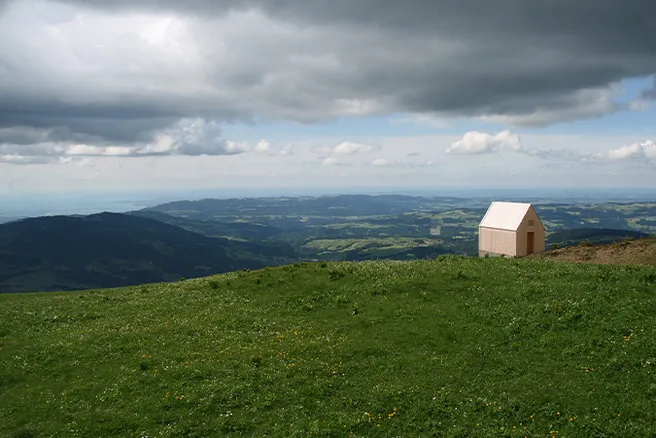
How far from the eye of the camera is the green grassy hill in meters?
17.0

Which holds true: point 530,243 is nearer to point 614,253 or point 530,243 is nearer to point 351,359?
point 614,253

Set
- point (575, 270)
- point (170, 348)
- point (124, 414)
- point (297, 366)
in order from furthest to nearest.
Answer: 1. point (575, 270)
2. point (170, 348)
3. point (297, 366)
4. point (124, 414)

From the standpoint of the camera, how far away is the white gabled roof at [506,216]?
58500 millimetres

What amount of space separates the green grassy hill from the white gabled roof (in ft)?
82.8

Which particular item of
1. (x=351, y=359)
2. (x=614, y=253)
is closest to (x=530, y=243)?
(x=614, y=253)

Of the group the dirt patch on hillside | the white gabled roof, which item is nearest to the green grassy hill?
the dirt patch on hillside

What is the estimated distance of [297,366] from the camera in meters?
21.2

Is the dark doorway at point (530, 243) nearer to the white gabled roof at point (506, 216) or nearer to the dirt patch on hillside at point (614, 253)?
the white gabled roof at point (506, 216)

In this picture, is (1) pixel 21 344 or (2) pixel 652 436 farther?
(1) pixel 21 344

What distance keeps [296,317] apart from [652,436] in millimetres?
18790

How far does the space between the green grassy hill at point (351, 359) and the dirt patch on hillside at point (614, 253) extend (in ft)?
49.1

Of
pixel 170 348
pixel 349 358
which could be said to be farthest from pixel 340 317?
pixel 170 348

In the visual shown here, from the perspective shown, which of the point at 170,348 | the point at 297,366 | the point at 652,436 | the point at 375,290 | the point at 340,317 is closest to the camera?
the point at 652,436

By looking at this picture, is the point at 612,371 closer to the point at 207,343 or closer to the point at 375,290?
the point at 375,290
